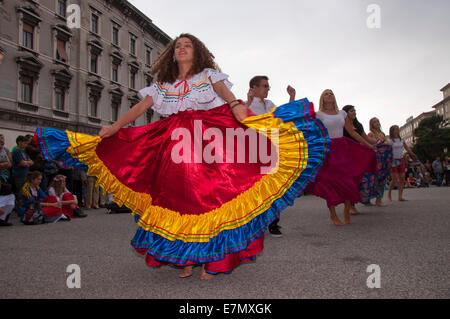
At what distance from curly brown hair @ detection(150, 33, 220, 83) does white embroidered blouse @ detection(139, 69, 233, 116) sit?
111 mm

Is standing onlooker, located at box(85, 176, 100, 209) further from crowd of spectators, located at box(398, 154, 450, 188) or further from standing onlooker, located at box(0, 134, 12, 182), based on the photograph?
crowd of spectators, located at box(398, 154, 450, 188)

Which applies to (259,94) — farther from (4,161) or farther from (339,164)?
(4,161)

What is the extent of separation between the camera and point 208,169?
2805 mm

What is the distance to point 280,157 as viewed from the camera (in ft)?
9.20

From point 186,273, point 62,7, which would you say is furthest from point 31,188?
point 62,7

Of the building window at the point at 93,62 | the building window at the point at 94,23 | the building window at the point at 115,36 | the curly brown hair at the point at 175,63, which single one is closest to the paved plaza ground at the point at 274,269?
the curly brown hair at the point at 175,63

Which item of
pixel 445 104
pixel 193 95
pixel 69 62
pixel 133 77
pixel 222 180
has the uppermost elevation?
pixel 445 104

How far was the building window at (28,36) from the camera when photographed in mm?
20484

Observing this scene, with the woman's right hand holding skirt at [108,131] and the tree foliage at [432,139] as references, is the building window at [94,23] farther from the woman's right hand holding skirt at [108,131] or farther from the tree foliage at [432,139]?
the tree foliage at [432,139]

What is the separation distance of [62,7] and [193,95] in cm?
2505

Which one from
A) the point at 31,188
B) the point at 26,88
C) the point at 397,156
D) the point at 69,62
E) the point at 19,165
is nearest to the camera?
the point at 31,188

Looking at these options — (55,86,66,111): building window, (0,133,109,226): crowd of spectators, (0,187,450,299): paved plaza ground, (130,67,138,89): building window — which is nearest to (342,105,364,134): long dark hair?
(0,187,450,299): paved plaza ground

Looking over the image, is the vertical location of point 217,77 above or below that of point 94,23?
below

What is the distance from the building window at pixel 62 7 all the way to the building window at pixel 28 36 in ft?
9.41
